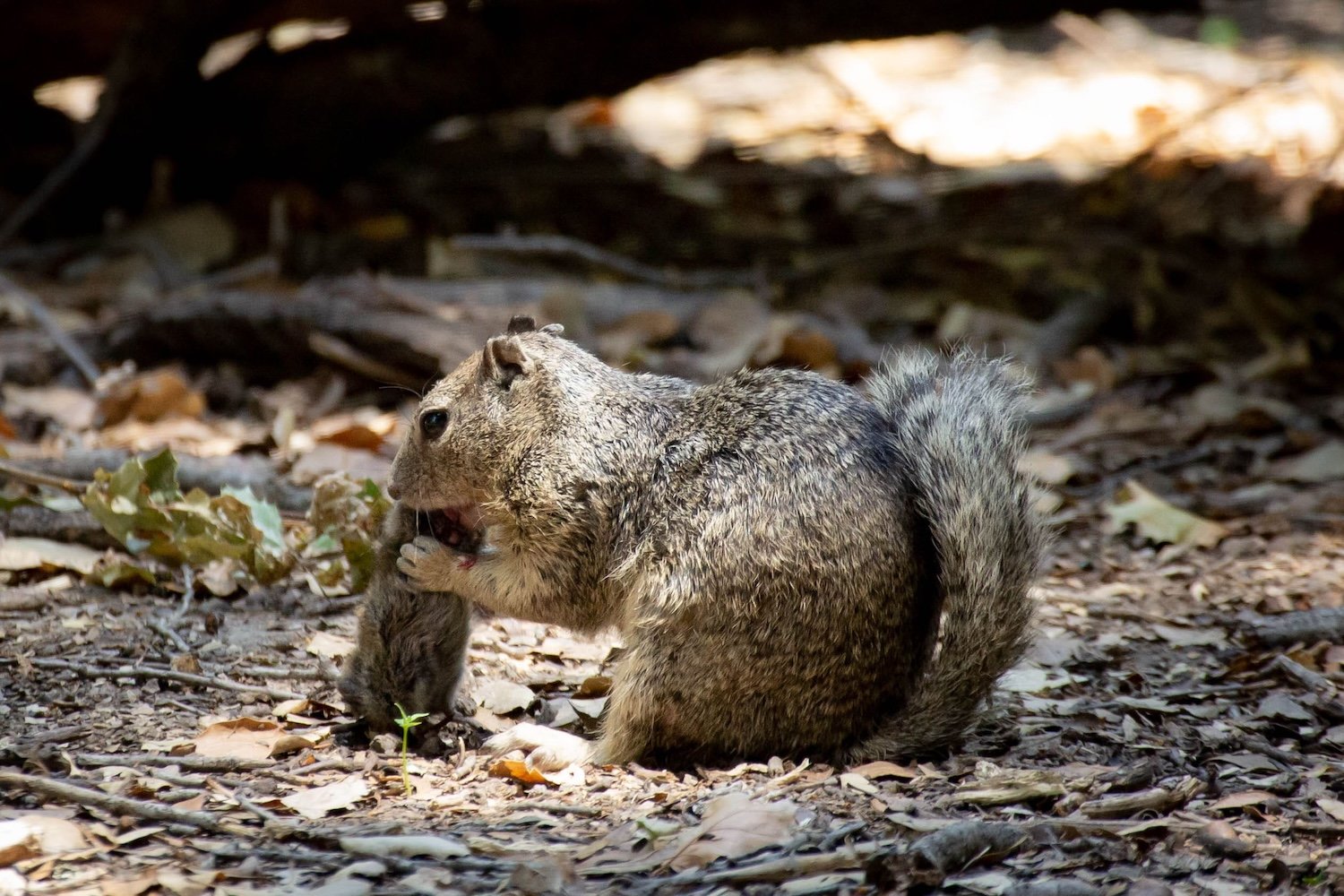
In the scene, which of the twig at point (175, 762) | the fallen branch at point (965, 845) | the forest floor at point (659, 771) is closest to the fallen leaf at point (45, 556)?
the forest floor at point (659, 771)

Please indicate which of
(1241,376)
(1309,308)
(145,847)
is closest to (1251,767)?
(145,847)

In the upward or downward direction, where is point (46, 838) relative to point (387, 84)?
downward

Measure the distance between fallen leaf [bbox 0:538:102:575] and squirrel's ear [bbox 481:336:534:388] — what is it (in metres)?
1.64

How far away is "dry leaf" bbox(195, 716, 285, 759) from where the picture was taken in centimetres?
371

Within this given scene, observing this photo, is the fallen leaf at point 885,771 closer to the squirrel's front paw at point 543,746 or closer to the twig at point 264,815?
the squirrel's front paw at point 543,746

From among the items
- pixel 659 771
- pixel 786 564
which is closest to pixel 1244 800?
pixel 786 564

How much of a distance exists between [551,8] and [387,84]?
1136mm

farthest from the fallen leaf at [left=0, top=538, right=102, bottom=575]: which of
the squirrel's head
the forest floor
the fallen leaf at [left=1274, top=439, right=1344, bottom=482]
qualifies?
the fallen leaf at [left=1274, top=439, right=1344, bottom=482]

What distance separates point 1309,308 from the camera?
8.30 m

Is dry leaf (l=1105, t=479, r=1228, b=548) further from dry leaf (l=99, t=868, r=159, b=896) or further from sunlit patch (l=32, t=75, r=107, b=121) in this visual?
sunlit patch (l=32, t=75, r=107, b=121)

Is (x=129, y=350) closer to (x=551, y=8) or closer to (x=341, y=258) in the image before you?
(x=341, y=258)

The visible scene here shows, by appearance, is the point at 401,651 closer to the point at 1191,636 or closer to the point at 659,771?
the point at 659,771

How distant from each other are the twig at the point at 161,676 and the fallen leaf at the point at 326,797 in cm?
60

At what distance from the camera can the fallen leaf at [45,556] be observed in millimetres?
4875
